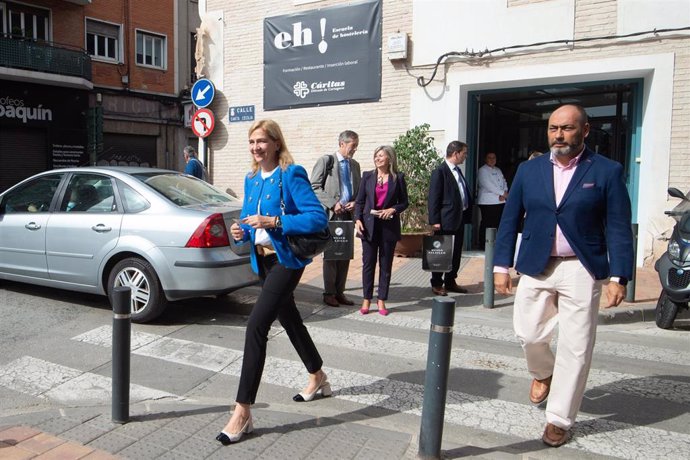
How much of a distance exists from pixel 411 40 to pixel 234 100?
4297mm

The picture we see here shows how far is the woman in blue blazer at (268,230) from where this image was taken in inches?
130

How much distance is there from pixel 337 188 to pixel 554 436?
3946mm

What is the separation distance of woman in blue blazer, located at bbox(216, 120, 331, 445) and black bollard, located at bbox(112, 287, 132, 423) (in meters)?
0.66

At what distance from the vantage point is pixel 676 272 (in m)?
5.58

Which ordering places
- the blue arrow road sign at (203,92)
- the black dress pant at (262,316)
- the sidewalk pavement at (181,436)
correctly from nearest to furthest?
the sidewalk pavement at (181,436), the black dress pant at (262,316), the blue arrow road sign at (203,92)

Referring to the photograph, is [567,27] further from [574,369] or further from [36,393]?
[36,393]

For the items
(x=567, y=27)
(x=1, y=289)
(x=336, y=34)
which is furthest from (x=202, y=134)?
(x=567, y=27)

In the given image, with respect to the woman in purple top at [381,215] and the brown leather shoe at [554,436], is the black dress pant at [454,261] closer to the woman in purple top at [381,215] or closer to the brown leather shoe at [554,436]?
the woman in purple top at [381,215]

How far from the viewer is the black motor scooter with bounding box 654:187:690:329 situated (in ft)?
18.0

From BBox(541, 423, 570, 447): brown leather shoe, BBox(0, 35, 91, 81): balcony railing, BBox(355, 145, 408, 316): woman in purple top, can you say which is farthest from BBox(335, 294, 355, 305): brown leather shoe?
BBox(0, 35, 91, 81): balcony railing

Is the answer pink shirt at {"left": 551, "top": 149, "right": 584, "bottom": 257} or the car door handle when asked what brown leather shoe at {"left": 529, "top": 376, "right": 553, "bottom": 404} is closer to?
pink shirt at {"left": 551, "top": 149, "right": 584, "bottom": 257}

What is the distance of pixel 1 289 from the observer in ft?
23.7

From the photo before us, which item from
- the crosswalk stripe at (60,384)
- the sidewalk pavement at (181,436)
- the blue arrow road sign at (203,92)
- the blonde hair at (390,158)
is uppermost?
the blue arrow road sign at (203,92)

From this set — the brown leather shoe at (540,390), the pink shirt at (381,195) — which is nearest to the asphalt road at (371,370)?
the brown leather shoe at (540,390)
